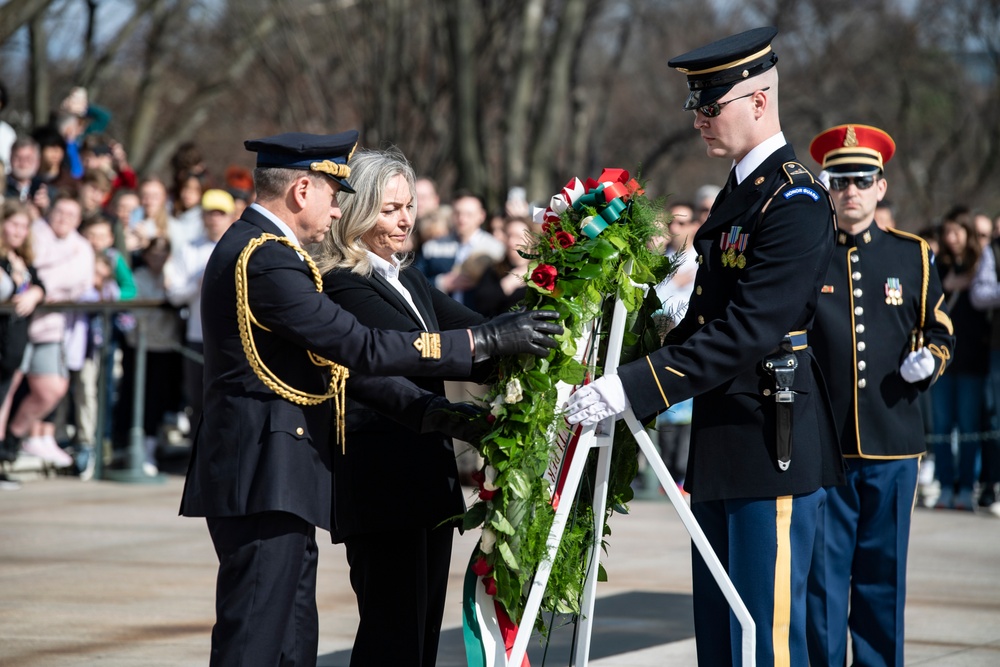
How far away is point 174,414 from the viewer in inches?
466

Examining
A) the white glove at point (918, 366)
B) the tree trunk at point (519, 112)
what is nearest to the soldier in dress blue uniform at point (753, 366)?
the white glove at point (918, 366)

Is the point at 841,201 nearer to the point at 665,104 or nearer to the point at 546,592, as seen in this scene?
the point at 546,592

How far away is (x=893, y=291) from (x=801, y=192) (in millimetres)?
1416

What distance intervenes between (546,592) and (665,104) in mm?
28481

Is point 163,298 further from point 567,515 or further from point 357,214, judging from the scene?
point 567,515

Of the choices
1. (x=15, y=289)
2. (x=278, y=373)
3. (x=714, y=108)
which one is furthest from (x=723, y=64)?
(x=15, y=289)

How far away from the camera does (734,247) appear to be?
163 inches

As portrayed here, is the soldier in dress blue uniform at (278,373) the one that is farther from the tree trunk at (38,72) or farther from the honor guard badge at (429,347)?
the tree trunk at (38,72)

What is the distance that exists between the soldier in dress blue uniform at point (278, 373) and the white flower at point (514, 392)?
94 mm

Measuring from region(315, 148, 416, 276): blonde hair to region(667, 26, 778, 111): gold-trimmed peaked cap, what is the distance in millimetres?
987

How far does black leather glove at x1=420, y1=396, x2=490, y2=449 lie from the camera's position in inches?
166

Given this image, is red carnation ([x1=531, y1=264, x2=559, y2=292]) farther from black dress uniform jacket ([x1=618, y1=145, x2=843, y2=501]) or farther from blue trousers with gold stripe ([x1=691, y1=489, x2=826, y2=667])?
blue trousers with gold stripe ([x1=691, y1=489, x2=826, y2=667])

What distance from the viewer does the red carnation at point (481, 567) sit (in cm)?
411

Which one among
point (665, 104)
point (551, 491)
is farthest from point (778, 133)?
point (665, 104)
